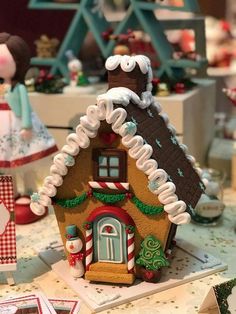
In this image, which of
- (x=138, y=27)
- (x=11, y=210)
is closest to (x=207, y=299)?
(x=11, y=210)

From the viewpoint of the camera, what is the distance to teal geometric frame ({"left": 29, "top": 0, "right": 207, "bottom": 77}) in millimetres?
1901

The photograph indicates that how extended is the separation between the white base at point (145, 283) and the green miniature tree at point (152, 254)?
0.19 ft

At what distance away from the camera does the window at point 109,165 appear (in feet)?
4.15

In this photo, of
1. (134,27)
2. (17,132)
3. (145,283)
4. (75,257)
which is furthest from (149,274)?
(134,27)

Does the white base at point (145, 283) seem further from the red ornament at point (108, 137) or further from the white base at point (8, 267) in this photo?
the red ornament at point (108, 137)

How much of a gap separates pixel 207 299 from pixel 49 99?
1.01m

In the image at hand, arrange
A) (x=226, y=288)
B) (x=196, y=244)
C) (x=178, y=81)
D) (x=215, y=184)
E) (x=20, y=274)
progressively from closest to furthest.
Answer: (x=226, y=288), (x=20, y=274), (x=196, y=244), (x=215, y=184), (x=178, y=81)

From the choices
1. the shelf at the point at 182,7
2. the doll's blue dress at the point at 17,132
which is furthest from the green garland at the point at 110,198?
the shelf at the point at 182,7

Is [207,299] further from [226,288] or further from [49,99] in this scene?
[49,99]

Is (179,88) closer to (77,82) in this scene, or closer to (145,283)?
(77,82)

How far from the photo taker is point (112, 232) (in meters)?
Result: 1.32

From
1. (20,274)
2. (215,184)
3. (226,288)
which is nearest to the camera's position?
(226,288)

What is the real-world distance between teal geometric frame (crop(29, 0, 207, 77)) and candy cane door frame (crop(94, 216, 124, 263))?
0.78 metres

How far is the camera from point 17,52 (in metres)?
1.57
